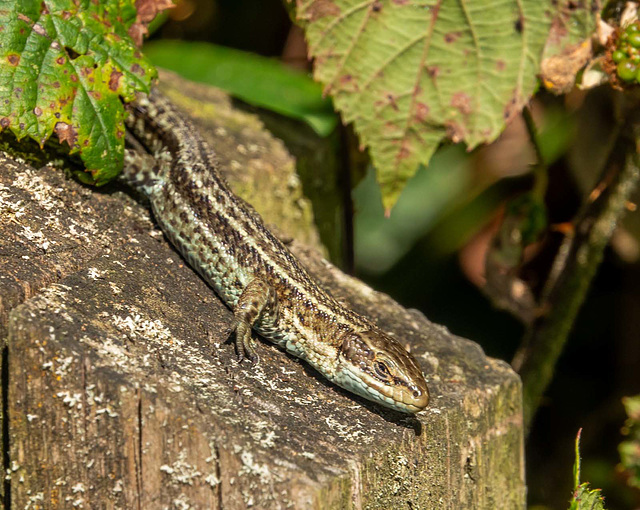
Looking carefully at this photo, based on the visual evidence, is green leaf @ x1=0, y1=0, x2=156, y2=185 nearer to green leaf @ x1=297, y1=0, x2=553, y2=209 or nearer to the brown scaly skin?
the brown scaly skin

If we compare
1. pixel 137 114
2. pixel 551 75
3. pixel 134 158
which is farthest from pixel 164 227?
pixel 551 75

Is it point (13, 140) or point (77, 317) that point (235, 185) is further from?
point (77, 317)

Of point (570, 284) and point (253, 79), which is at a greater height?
point (253, 79)

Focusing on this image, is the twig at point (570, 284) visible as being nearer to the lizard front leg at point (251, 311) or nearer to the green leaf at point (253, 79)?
the green leaf at point (253, 79)

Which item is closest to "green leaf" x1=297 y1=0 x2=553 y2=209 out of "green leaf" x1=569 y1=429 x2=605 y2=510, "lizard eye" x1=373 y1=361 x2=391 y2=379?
"lizard eye" x1=373 y1=361 x2=391 y2=379

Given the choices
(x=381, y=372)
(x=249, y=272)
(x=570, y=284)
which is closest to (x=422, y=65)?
(x=249, y=272)

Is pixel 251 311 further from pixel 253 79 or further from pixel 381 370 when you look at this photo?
pixel 253 79
